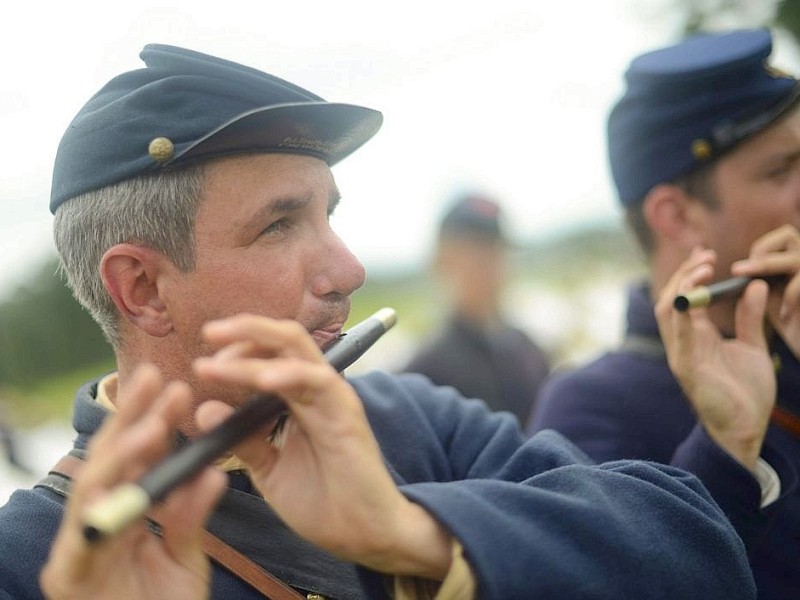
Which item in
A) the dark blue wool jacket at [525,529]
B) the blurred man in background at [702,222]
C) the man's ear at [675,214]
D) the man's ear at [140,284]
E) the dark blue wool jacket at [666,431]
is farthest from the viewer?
the man's ear at [675,214]

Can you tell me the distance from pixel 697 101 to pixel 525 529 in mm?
1911

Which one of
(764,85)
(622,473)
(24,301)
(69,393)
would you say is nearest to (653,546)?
(622,473)

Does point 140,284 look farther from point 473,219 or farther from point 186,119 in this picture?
point 473,219

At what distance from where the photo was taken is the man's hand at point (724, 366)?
2451 mm

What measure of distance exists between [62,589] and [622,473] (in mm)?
1159

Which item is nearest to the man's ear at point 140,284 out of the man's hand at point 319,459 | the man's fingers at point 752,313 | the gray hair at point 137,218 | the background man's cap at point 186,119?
the gray hair at point 137,218

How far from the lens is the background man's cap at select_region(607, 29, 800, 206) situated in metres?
2.95

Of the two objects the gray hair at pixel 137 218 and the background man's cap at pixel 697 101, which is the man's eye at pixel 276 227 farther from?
the background man's cap at pixel 697 101

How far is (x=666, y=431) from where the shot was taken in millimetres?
2889

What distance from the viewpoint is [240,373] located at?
52.3 inches

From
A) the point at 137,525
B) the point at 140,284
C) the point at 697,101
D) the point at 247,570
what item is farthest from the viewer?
the point at 697,101

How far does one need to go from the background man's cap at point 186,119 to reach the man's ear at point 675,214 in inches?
57.8

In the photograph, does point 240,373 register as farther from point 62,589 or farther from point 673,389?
point 673,389

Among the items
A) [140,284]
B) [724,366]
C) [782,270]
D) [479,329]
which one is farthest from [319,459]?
[479,329]
